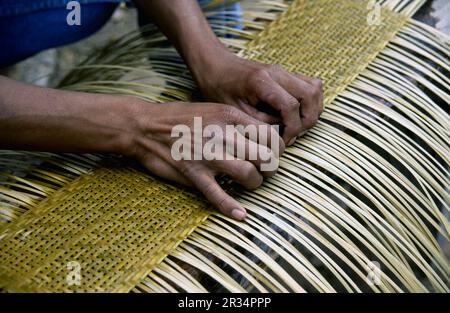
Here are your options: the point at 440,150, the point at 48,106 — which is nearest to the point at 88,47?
the point at 48,106

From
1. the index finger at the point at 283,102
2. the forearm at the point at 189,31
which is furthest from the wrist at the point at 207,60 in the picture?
the index finger at the point at 283,102

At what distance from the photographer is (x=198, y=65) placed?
112 cm

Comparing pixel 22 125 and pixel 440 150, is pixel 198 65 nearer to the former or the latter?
pixel 22 125

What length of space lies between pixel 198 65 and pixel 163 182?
27 cm

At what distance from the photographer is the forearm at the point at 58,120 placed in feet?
2.94

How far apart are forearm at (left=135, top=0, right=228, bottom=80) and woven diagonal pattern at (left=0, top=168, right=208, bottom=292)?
27 cm

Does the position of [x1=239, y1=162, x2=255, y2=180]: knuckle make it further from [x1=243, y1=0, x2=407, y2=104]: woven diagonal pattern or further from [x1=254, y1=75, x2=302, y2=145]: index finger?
[x1=243, y1=0, x2=407, y2=104]: woven diagonal pattern

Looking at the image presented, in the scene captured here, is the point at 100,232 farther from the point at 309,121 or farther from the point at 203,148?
the point at 309,121

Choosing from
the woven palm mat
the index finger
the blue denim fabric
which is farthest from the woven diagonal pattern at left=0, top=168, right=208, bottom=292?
the blue denim fabric

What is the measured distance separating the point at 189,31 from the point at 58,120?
14.0 inches

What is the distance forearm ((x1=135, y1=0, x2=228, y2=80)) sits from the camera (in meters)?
1.12

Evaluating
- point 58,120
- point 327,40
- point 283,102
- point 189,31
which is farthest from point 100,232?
point 327,40

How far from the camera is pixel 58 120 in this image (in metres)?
0.92

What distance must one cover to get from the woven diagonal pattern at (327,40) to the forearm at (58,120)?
386mm
